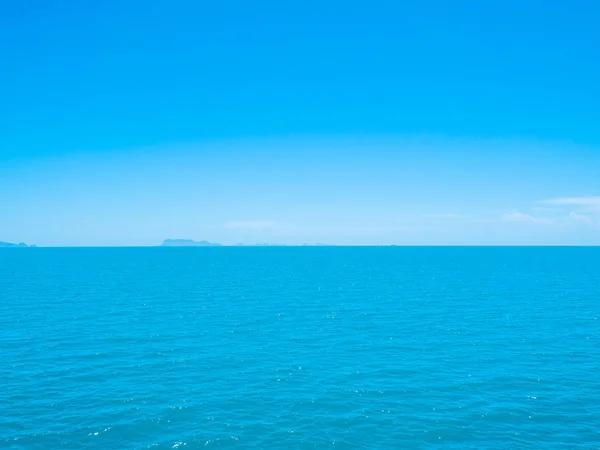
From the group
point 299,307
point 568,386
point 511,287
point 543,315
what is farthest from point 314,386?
point 511,287

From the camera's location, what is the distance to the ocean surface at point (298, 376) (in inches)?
1157

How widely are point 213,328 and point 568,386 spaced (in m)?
46.4

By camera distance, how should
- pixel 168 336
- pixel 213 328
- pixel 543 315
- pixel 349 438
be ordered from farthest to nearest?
pixel 543 315, pixel 213 328, pixel 168 336, pixel 349 438

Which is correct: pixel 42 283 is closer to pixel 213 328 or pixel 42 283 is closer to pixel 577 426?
pixel 213 328

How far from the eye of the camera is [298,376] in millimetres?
40750

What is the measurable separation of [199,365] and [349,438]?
21.3 metres

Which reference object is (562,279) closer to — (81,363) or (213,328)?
(213,328)

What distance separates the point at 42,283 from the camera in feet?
373

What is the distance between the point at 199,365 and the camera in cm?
4403

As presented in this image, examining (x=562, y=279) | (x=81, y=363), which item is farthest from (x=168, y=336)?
(x=562, y=279)

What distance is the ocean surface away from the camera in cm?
2939

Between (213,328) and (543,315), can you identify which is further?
(543,315)

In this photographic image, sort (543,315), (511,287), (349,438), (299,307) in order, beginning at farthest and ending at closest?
(511,287), (299,307), (543,315), (349,438)

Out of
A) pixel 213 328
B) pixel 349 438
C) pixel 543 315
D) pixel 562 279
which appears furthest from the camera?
pixel 562 279
